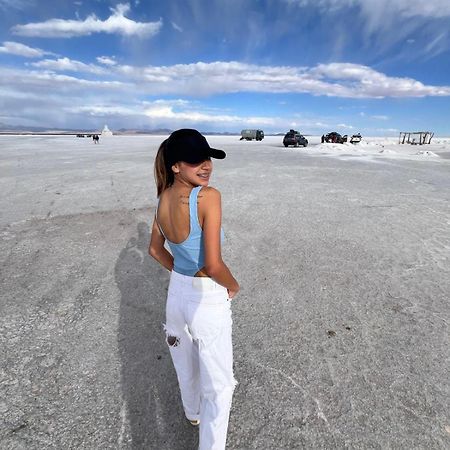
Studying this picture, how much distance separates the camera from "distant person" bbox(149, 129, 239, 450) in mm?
1565

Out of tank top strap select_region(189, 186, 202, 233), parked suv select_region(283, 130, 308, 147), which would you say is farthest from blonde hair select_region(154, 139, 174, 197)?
parked suv select_region(283, 130, 308, 147)

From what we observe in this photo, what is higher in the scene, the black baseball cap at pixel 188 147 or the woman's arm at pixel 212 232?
the black baseball cap at pixel 188 147

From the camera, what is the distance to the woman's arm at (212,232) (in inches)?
60.7

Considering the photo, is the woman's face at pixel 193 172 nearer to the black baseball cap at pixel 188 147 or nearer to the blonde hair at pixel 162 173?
the black baseball cap at pixel 188 147

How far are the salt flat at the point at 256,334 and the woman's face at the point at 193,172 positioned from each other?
1691 millimetres

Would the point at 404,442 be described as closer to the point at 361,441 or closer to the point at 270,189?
the point at 361,441

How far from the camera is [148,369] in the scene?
8.73 ft

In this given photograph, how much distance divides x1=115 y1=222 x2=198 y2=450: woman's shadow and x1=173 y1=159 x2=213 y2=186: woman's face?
1.68 metres

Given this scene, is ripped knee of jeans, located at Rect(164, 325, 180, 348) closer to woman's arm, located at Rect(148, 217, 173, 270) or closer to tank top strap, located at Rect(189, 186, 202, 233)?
woman's arm, located at Rect(148, 217, 173, 270)

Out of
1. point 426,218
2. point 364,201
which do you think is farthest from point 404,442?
point 364,201

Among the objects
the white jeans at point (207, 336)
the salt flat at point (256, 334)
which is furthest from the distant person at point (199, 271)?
the salt flat at point (256, 334)

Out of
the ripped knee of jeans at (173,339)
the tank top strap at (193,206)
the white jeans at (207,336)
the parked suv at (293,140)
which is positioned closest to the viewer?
the tank top strap at (193,206)

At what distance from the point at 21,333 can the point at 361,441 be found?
3045 mm

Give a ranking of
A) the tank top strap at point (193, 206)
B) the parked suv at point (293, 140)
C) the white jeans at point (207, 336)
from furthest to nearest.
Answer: the parked suv at point (293, 140), the white jeans at point (207, 336), the tank top strap at point (193, 206)
